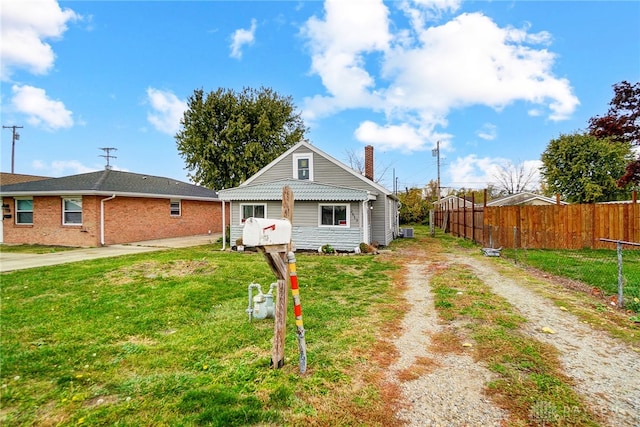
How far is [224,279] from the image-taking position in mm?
7777

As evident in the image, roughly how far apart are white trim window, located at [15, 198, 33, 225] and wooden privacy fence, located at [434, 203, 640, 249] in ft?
72.1

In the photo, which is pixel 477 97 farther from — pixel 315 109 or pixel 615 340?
pixel 615 340

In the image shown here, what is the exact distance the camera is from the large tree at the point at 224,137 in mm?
20641

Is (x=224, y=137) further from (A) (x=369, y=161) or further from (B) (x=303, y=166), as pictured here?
(A) (x=369, y=161)

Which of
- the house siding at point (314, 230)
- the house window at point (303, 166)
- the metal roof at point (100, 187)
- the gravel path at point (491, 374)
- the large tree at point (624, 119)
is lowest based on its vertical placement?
the gravel path at point (491, 374)

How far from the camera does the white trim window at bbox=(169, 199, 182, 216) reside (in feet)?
63.5

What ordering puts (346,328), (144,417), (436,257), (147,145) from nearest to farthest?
1. (144,417)
2. (346,328)
3. (436,257)
4. (147,145)

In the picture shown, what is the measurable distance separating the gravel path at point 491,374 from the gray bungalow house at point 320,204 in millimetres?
7936

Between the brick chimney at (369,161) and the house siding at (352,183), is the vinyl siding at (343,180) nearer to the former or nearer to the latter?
the house siding at (352,183)

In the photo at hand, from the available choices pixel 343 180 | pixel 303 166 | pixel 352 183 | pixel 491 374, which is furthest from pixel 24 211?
pixel 491 374

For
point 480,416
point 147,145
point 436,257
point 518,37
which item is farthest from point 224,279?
point 147,145

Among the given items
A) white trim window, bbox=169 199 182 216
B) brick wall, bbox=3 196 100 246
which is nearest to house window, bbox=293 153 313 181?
white trim window, bbox=169 199 182 216

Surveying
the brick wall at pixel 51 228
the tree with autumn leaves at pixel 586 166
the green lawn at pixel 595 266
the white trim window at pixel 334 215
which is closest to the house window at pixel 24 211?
the brick wall at pixel 51 228

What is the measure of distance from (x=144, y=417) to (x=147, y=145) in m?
24.5
